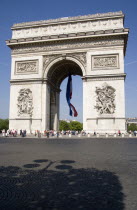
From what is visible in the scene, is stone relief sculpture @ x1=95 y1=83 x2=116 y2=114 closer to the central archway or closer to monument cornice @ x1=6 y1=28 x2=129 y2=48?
the central archway

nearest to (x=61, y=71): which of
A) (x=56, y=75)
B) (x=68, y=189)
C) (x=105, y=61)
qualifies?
(x=56, y=75)

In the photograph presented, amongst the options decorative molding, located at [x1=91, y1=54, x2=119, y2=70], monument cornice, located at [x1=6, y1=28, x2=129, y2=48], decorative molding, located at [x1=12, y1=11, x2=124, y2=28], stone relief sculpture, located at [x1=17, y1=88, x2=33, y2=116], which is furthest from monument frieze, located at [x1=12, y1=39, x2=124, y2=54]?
stone relief sculpture, located at [x1=17, y1=88, x2=33, y2=116]

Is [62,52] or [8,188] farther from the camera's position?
[62,52]

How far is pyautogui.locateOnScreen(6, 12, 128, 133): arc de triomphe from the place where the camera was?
24.7 meters

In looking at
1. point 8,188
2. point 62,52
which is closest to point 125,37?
point 62,52

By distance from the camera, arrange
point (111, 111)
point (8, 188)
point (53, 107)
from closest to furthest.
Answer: point (8, 188) < point (111, 111) < point (53, 107)

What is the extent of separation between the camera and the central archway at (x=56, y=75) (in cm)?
2759

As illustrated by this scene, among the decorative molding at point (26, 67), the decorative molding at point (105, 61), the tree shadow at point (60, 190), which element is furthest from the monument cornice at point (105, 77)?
the tree shadow at point (60, 190)

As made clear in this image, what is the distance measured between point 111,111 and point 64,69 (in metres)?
Result: 10.9

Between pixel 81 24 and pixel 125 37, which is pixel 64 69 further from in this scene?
pixel 125 37

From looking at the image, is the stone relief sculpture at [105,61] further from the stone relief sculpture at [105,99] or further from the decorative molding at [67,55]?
the stone relief sculpture at [105,99]

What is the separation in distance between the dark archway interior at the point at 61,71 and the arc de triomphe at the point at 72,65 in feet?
0.64

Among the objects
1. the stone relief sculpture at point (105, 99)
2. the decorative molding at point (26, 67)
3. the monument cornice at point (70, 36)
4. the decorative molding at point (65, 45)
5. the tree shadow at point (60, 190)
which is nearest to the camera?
the tree shadow at point (60, 190)

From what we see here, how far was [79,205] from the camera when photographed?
10.2ft
